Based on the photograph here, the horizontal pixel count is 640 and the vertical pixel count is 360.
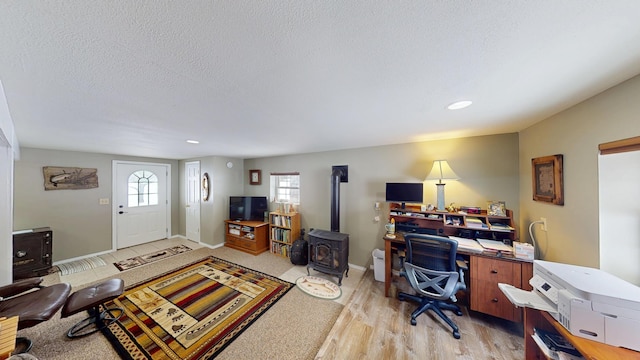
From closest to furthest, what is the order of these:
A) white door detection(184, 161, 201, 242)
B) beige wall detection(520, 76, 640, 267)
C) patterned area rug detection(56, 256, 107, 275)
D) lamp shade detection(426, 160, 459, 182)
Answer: beige wall detection(520, 76, 640, 267) → lamp shade detection(426, 160, 459, 182) → patterned area rug detection(56, 256, 107, 275) → white door detection(184, 161, 201, 242)

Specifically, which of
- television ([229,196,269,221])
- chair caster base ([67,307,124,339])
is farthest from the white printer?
television ([229,196,269,221])

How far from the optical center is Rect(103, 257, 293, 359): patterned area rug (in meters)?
1.85

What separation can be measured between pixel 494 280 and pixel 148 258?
5.56 m

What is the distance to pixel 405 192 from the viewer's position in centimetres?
288

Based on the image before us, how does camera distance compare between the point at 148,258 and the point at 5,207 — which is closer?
the point at 5,207

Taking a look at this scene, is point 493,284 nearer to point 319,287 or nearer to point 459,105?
point 459,105

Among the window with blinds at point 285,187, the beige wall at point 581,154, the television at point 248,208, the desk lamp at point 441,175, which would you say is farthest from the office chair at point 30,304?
the beige wall at point 581,154

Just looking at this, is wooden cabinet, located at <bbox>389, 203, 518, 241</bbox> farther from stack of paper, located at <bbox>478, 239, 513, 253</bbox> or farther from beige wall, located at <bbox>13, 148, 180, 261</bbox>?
beige wall, located at <bbox>13, 148, 180, 261</bbox>

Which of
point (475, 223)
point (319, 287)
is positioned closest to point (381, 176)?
point (475, 223)

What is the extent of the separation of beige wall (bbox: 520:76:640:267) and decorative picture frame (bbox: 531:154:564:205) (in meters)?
0.04

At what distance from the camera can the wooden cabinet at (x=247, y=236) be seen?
4141 millimetres

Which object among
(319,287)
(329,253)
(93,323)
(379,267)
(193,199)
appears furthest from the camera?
(193,199)

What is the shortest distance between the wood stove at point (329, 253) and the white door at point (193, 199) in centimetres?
323

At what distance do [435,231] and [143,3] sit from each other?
11.1ft
